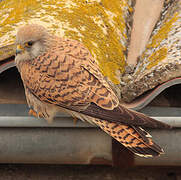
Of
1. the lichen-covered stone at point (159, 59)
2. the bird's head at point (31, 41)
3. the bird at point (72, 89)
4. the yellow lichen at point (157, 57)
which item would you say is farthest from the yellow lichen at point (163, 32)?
the bird's head at point (31, 41)

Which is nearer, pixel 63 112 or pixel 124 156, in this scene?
pixel 124 156

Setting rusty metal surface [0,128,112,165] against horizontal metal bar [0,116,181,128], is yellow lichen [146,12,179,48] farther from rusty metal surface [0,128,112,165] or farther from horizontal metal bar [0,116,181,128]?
rusty metal surface [0,128,112,165]

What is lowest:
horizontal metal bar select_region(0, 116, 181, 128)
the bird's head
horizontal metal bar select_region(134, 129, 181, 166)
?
horizontal metal bar select_region(134, 129, 181, 166)

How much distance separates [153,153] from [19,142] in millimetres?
868

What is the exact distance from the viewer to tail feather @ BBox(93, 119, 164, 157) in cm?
209

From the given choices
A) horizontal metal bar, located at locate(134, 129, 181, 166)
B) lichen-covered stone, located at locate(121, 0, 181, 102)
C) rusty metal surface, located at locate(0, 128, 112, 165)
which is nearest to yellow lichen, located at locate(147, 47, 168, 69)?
lichen-covered stone, located at locate(121, 0, 181, 102)

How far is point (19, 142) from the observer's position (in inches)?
91.0

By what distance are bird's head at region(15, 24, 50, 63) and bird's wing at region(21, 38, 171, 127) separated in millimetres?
68

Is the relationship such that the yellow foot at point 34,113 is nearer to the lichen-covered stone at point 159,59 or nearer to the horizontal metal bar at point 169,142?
the lichen-covered stone at point 159,59

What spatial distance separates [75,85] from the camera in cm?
232

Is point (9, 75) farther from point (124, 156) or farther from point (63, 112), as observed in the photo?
point (124, 156)

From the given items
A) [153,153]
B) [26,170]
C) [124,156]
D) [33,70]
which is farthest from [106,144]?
[26,170]

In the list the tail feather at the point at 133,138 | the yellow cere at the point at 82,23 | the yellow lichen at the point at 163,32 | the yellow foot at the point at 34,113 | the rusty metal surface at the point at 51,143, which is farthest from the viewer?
the yellow lichen at the point at 163,32

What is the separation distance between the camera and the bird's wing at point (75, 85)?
2207 millimetres
